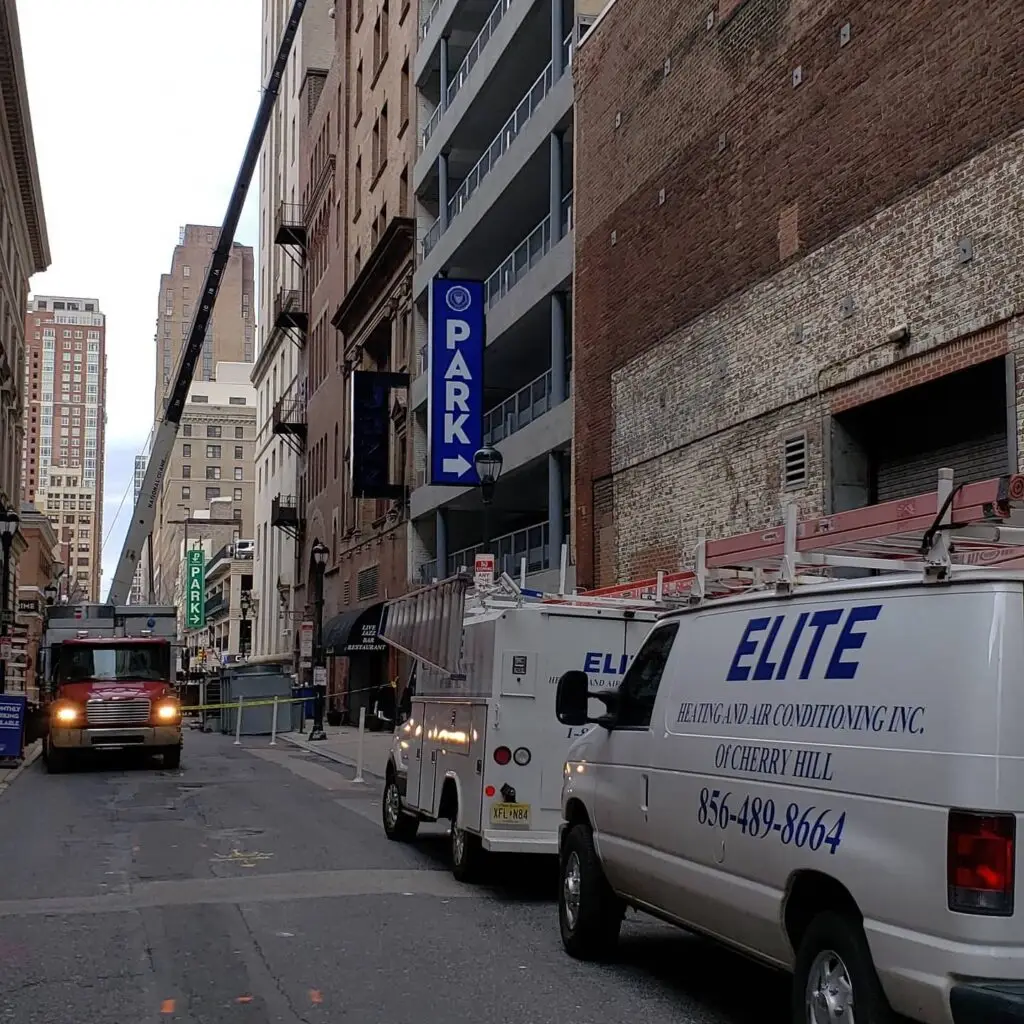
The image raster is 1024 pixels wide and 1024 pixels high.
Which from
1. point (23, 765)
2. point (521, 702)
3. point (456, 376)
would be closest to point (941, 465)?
point (521, 702)

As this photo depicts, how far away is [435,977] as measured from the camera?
8094 millimetres

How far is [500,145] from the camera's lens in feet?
113

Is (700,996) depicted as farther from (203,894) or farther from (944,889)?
(203,894)

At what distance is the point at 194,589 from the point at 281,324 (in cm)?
5474

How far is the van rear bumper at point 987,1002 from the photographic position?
15.7ft

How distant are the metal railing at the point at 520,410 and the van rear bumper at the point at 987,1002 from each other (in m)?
24.2

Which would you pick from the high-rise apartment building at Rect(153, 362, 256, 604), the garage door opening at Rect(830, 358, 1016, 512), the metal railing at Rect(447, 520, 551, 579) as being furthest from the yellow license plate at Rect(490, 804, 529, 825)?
the high-rise apartment building at Rect(153, 362, 256, 604)

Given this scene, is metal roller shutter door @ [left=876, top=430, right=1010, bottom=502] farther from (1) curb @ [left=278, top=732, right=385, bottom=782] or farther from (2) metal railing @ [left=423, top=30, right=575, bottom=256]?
(2) metal railing @ [left=423, top=30, right=575, bottom=256]

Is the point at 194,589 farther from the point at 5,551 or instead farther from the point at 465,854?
the point at 465,854

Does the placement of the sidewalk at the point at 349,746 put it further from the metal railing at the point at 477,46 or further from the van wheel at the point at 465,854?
the metal railing at the point at 477,46

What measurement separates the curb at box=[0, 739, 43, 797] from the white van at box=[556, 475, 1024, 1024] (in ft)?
51.2

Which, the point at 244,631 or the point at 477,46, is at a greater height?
the point at 477,46

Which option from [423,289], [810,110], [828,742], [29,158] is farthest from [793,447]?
[29,158]

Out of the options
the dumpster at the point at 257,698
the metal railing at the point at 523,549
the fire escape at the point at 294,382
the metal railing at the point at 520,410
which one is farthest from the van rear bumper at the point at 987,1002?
the fire escape at the point at 294,382
